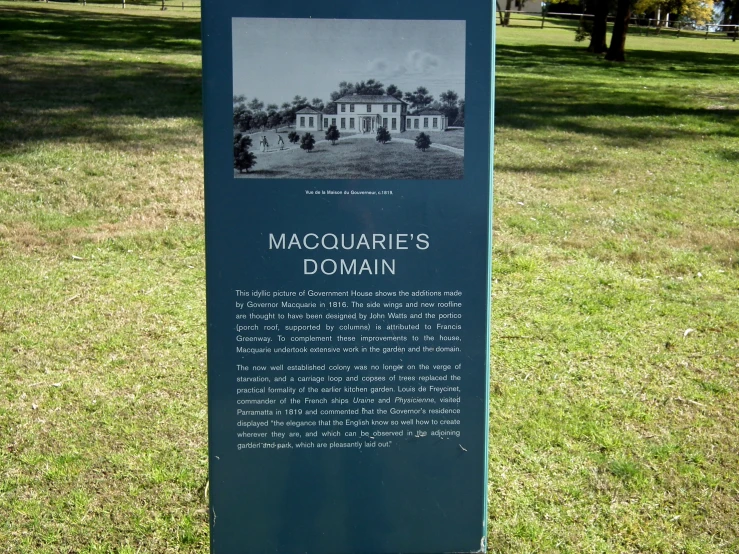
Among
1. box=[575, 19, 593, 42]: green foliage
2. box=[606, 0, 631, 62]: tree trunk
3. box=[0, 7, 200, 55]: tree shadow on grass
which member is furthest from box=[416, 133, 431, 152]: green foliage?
A: box=[575, 19, 593, 42]: green foliage

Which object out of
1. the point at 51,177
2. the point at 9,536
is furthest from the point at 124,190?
the point at 9,536

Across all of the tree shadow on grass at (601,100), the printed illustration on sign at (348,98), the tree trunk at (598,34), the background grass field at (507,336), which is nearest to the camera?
the printed illustration on sign at (348,98)

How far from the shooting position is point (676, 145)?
12.6m

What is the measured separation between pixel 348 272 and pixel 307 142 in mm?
442

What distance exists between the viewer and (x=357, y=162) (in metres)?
2.98

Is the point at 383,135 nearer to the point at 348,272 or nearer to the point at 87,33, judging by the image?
the point at 348,272

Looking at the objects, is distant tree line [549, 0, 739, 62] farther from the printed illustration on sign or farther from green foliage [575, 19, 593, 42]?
the printed illustration on sign

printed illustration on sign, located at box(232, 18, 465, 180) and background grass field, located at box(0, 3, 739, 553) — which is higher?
printed illustration on sign, located at box(232, 18, 465, 180)

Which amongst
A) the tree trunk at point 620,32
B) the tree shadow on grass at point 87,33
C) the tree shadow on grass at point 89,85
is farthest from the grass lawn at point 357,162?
the tree trunk at point 620,32

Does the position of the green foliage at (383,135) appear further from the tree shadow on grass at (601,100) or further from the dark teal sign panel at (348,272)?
the tree shadow on grass at (601,100)

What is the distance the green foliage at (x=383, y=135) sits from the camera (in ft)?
9.72

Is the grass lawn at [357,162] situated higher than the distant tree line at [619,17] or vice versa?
the distant tree line at [619,17]

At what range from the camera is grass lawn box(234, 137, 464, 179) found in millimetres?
2959

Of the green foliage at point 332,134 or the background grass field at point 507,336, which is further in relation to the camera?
the background grass field at point 507,336
